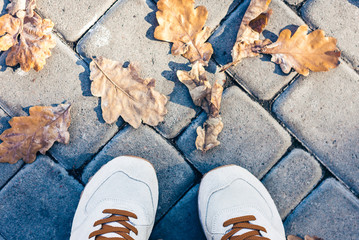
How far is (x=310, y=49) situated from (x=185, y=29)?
71 cm

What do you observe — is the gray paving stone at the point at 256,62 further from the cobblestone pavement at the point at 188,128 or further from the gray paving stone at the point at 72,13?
the gray paving stone at the point at 72,13

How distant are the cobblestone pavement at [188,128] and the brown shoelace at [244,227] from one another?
21 centimetres

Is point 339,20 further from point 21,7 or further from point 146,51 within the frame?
point 21,7

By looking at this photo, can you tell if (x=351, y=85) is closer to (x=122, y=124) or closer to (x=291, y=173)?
(x=291, y=173)

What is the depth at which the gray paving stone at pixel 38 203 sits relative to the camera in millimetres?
1693

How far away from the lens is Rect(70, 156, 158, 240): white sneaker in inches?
61.6

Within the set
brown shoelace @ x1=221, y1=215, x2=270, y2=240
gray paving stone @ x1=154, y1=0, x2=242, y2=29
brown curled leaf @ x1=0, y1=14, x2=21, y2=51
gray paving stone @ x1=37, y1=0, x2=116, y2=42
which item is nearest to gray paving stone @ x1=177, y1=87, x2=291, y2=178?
brown shoelace @ x1=221, y1=215, x2=270, y2=240

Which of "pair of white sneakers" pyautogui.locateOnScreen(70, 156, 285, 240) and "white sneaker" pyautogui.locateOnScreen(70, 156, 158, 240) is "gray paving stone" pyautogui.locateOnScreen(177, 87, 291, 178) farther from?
"white sneaker" pyautogui.locateOnScreen(70, 156, 158, 240)

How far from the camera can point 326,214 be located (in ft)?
5.60

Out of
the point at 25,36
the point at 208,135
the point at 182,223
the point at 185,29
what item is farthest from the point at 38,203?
the point at 185,29

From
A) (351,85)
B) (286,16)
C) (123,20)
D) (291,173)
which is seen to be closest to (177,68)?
(123,20)

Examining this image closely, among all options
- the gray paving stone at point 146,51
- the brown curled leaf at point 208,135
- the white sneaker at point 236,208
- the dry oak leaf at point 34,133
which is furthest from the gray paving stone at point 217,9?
the dry oak leaf at point 34,133

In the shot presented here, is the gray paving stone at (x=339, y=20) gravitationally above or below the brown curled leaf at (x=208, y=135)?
above

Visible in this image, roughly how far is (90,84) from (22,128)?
1.47 feet
